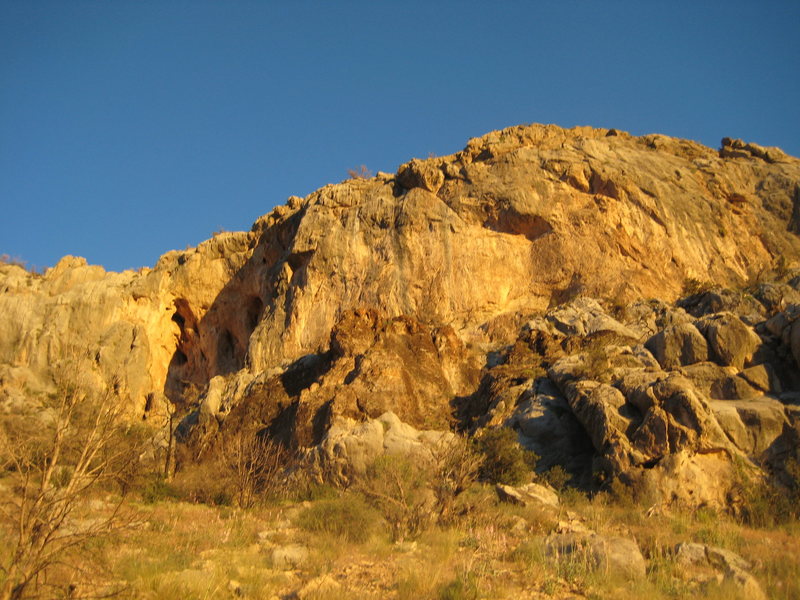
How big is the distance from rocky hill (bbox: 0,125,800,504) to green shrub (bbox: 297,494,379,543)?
478cm

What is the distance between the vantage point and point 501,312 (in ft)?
97.8

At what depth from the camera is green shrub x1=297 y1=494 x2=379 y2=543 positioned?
953 centimetres

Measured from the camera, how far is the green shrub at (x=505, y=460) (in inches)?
593

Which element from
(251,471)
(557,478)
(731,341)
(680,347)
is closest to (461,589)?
(251,471)

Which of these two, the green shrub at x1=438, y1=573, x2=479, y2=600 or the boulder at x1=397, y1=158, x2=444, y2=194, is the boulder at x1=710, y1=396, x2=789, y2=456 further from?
the boulder at x1=397, y1=158, x2=444, y2=194

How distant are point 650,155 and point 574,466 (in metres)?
25.9

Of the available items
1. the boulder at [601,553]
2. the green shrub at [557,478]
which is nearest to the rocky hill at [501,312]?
the green shrub at [557,478]

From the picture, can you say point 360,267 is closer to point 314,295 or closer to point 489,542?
point 314,295

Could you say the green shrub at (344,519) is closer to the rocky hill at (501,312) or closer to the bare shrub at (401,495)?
the bare shrub at (401,495)

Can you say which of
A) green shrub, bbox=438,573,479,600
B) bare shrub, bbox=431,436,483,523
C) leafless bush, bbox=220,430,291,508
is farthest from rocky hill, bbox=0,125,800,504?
green shrub, bbox=438,573,479,600

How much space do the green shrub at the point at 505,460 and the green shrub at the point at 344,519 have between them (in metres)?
4.98

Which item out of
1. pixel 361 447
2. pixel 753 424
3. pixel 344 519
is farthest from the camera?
pixel 361 447

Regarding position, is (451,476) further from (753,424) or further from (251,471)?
(753,424)

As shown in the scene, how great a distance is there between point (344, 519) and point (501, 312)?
20817 mm
